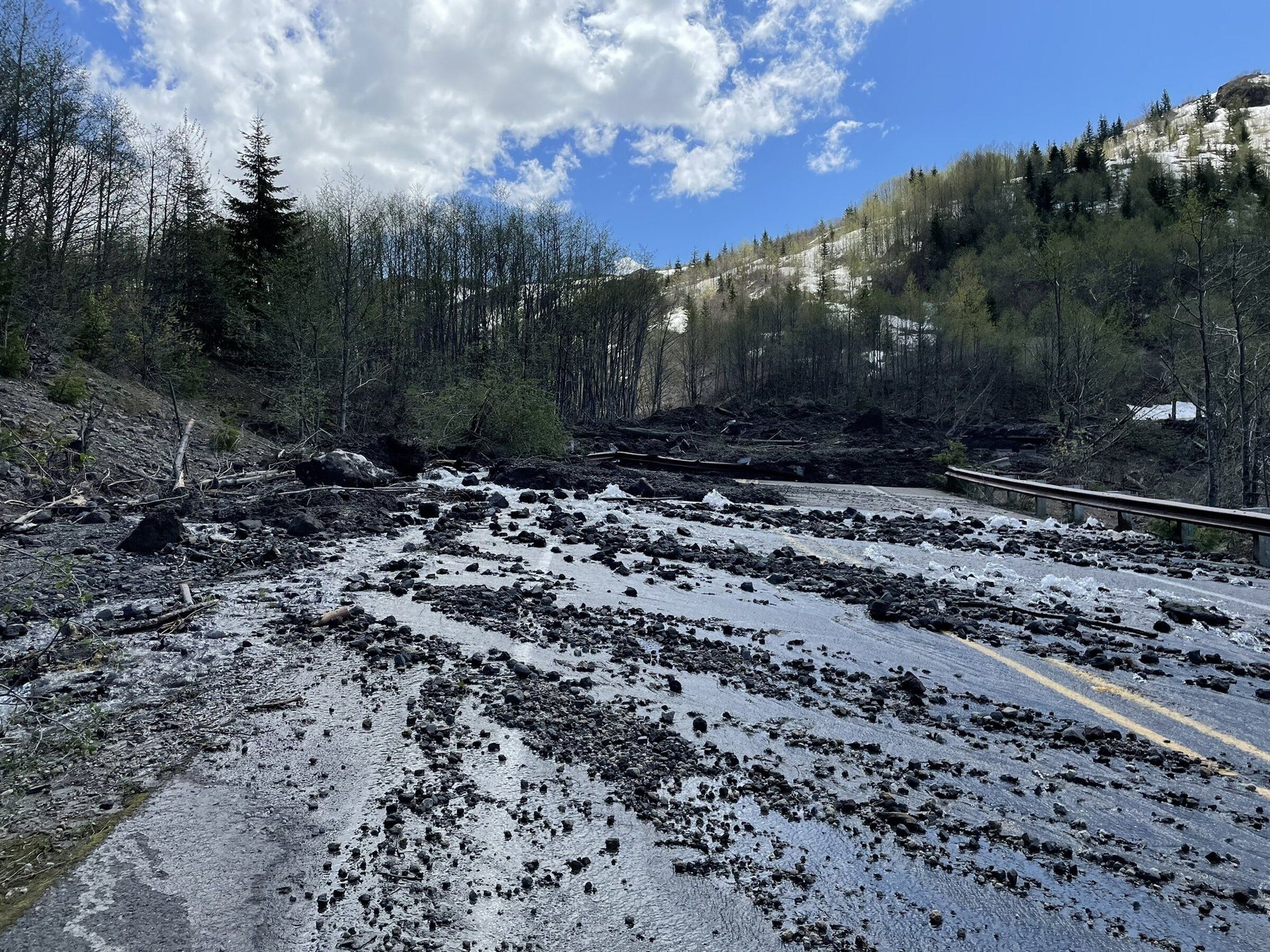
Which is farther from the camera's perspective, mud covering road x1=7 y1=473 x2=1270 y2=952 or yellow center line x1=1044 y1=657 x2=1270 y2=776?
yellow center line x1=1044 y1=657 x2=1270 y2=776

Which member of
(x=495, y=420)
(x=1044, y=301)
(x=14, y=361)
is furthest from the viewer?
(x=1044, y=301)

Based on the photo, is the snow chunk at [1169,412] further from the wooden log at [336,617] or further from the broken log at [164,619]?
the broken log at [164,619]

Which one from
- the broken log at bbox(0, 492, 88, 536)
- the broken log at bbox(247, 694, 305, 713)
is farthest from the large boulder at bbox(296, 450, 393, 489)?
the broken log at bbox(247, 694, 305, 713)

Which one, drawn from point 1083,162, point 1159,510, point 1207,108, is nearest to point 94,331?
point 1159,510

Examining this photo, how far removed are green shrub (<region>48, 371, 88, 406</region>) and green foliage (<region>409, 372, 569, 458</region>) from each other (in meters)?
7.39

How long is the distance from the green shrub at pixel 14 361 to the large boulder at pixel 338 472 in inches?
328

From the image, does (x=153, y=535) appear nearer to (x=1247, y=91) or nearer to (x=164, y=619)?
(x=164, y=619)

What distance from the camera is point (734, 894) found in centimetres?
271

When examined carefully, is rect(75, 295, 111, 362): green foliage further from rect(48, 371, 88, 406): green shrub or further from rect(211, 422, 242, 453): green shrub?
rect(211, 422, 242, 453): green shrub

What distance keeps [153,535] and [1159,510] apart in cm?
1351

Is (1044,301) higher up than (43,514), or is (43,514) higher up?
Result: (1044,301)

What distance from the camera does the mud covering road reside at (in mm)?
2572

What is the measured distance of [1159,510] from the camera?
11547 millimetres

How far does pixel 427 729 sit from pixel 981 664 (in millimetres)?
3916
